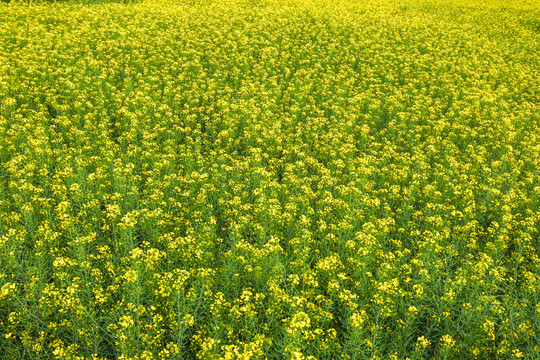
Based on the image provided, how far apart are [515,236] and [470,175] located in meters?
2.28

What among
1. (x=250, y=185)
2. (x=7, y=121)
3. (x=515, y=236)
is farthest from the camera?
(x=7, y=121)

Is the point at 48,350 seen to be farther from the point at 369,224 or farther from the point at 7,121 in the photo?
the point at 7,121

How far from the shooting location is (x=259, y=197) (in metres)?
9.27

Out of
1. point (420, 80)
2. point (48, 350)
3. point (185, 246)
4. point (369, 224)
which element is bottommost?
point (48, 350)

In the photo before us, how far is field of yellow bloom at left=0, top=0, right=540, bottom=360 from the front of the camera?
6164 millimetres

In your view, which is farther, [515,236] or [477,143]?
[477,143]

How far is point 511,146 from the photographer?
1238 cm

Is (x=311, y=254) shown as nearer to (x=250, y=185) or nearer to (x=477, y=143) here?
(x=250, y=185)

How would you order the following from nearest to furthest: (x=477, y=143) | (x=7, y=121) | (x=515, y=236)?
(x=515, y=236) → (x=7, y=121) → (x=477, y=143)

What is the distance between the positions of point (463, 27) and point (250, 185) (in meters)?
28.3

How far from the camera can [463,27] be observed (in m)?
30.1

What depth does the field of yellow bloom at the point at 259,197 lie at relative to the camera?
20.2 feet

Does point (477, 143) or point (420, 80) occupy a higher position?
point (420, 80)

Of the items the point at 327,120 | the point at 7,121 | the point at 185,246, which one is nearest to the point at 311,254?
the point at 185,246
